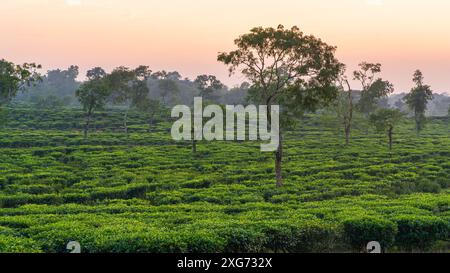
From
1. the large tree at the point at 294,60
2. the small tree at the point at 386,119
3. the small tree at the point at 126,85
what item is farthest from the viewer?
the small tree at the point at 126,85

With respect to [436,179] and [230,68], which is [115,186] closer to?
[230,68]

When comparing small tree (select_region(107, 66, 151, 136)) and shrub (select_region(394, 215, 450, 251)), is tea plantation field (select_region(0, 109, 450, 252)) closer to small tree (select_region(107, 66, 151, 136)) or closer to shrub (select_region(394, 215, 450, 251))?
shrub (select_region(394, 215, 450, 251))

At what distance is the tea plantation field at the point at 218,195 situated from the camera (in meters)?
16.6

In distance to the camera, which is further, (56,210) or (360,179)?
(360,179)

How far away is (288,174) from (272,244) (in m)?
23.1

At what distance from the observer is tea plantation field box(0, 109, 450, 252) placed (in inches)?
655

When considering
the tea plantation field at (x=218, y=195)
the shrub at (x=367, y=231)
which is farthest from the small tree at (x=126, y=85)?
the shrub at (x=367, y=231)

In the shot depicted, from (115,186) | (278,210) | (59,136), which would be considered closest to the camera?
(278,210)

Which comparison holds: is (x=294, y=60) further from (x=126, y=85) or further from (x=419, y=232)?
(x=126, y=85)

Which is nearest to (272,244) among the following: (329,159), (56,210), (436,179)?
(56,210)

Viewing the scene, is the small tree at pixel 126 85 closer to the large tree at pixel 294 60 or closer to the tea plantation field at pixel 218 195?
the tea plantation field at pixel 218 195

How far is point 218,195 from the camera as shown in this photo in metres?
29.8

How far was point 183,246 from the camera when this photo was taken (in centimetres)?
1484

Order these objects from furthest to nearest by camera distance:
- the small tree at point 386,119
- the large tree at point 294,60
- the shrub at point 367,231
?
the small tree at point 386,119 < the large tree at point 294,60 < the shrub at point 367,231
